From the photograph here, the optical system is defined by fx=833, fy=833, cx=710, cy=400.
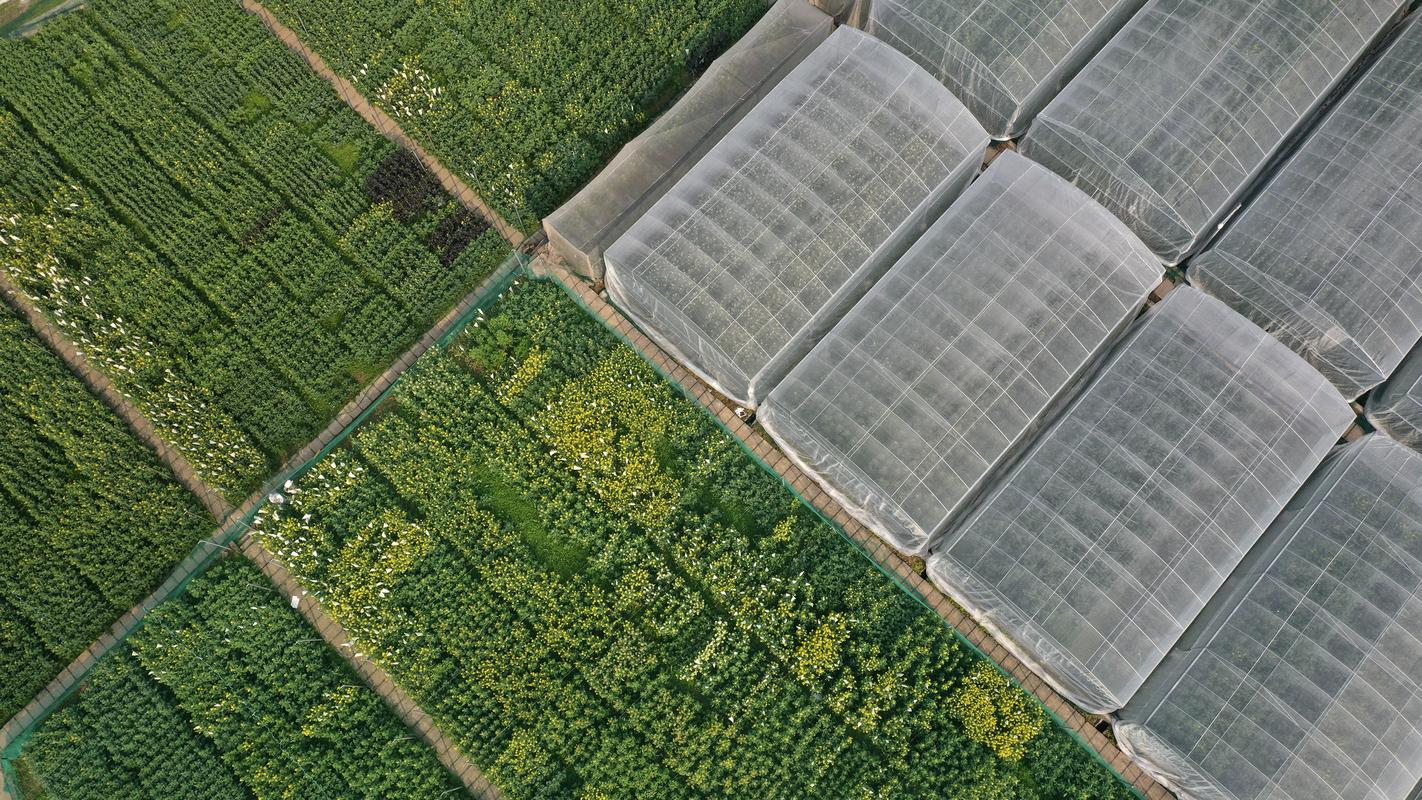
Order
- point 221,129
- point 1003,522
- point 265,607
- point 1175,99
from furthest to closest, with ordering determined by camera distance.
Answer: point 221,129 → point 1175,99 → point 265,607 → point 1003,522

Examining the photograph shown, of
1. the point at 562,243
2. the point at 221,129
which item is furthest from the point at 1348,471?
the point at 221,129

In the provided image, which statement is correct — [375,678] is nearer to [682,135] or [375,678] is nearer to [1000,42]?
[682,135]

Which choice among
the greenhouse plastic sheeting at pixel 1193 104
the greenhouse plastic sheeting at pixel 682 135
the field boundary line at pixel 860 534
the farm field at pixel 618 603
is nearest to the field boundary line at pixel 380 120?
the field boundary line at pixel 860 534

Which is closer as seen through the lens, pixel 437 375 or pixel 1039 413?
pixel 1039 413

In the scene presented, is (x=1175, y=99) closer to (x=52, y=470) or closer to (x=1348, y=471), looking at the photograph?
(x=1348, y=471)

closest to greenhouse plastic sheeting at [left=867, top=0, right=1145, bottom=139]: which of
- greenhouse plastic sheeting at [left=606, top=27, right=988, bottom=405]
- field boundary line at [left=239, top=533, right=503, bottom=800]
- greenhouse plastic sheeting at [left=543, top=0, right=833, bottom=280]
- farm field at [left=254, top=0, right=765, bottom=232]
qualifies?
greenhouse plastic sheeting at [left=606, top=27, right=988, bottom=405]

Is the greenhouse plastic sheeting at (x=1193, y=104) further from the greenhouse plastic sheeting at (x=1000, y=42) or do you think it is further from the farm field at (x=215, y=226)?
the farm field at (x=215, y=226)

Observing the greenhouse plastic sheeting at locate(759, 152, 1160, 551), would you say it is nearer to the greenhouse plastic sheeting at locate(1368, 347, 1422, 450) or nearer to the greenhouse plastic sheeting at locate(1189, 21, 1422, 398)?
the greenhouse plastic sheeting at locate(1189, 21, 1422, 398)
